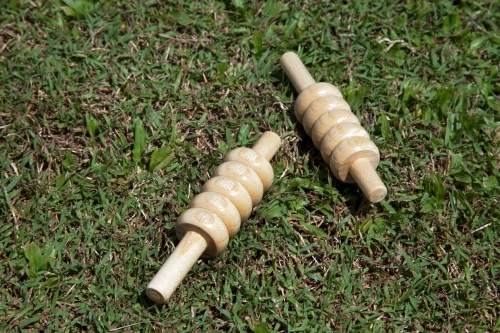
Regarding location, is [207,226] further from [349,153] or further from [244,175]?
[349,153]

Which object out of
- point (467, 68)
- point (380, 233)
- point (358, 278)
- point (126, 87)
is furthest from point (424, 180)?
point (126, 87)

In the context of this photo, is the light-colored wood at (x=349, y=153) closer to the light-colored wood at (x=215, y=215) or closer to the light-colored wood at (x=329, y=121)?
the light-colored wood at (x=329, y=121)

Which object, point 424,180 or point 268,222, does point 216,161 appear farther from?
point 424,180

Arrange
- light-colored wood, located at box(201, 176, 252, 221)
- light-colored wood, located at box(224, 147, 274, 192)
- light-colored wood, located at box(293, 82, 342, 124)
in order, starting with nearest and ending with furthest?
light-colored wood, located at box(201, 176, 252, 221) → light-colored wood, located at box(224, 147, 274, 192) → light-colored wood, located at box(293, 82, 342, 124)

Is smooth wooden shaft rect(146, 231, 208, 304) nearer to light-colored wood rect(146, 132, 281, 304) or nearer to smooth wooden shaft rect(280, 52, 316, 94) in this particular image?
light-colored wood rect(146, 132, 281, 304)

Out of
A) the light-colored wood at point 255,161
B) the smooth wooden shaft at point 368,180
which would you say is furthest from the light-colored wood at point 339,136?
the light-colored wood at point 255,161

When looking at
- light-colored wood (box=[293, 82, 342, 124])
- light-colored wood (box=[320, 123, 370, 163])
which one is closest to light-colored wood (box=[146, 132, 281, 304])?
light-colored wood (box=[320, 123, 370, 163])

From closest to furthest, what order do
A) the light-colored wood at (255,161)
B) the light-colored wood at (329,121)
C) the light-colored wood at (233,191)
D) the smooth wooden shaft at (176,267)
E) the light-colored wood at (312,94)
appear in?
1. the smooth wooden shaft at (176,267)
2. the light-colored wood at (233,191)
3. the light-colored wood at (255,161)
4. the light-colored wood at (329,121)
5. the light-colored wood at (312,94)
